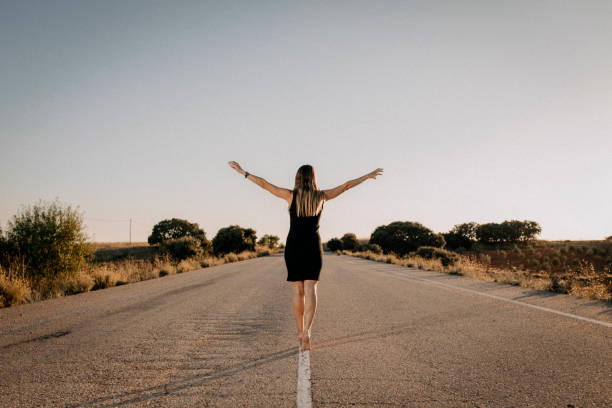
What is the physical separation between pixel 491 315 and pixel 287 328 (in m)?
3.96

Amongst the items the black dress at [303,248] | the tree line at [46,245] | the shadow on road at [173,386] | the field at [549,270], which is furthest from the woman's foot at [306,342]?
the tree line at [46,245]

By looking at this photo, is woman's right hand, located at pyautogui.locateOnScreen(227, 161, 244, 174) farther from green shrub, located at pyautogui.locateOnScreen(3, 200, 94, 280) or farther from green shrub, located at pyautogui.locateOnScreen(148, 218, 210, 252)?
green shrub, located at pyautogui.locateOnScreen(148, 218, 210, 252)

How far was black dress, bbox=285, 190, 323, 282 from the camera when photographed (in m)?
4.40

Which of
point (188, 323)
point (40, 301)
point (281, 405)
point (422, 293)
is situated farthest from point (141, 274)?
point (281, 405)

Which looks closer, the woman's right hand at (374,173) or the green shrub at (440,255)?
the woman's right hand at (374,173)

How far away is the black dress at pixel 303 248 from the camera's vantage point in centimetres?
440

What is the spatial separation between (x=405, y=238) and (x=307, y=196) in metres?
57.1

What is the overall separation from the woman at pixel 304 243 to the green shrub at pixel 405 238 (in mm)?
54325

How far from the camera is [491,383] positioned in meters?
3.18

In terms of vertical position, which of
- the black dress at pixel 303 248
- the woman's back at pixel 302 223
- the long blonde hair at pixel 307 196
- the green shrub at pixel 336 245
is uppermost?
the long blonde hair at pixel 307 196

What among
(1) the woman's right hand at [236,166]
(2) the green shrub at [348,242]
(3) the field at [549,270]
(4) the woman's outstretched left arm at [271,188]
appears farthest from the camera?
(2) the green shrub at [348,242]

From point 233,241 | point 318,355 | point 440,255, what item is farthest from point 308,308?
point 233,241

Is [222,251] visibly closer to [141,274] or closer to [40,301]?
[141,274]

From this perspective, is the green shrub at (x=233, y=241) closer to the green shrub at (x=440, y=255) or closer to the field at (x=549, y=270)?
the field at (x=549, y=270)
